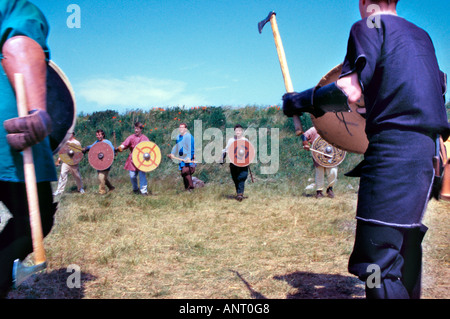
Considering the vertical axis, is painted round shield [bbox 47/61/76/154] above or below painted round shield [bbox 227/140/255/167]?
above

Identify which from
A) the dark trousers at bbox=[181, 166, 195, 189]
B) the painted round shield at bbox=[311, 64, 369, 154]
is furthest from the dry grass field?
the dark trousers at bbox=[181, 166, 195, 189]

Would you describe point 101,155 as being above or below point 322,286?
above

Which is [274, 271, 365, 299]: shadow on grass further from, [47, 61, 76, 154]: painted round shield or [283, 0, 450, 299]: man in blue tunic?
[47, 61, 76, 154]: painted round shield

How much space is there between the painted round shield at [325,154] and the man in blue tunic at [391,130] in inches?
237

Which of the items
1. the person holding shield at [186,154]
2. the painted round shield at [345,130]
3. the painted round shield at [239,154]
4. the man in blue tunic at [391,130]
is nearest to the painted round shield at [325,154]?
the painted round shield at [239,154]

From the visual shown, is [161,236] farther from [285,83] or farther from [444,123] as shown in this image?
[444,123]

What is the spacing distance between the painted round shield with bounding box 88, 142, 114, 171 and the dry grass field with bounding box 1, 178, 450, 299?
4.34 feet

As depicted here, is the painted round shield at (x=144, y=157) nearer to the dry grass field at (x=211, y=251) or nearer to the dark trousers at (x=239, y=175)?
the dry grass field at (x=211, y=251)

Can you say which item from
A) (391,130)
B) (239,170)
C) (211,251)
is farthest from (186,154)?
(391,130)

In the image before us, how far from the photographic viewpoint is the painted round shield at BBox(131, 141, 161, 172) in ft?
28.7

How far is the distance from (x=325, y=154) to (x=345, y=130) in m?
5.43

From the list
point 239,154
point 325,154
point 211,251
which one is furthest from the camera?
point 239,154

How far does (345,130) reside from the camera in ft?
7.52

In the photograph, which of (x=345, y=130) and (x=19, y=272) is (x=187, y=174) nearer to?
(x=345, y=130)
